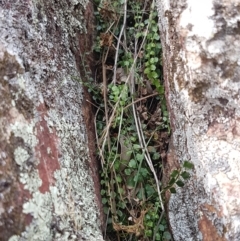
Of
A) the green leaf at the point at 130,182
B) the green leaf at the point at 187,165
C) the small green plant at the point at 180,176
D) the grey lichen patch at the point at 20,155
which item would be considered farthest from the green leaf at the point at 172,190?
the grey lichen patch at the point at 20,155

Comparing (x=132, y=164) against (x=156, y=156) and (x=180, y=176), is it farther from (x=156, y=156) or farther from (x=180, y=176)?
(x=180, y=176)

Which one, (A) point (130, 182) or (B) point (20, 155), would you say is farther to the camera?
(A) point (130, 182)

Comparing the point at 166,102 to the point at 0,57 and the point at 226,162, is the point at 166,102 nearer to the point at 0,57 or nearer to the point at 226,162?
the point at 226,162

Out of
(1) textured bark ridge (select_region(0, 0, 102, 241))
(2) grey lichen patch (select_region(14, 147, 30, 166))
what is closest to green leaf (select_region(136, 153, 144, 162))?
(1) textured bark ridge (select_region(0, 0, 102, 241))

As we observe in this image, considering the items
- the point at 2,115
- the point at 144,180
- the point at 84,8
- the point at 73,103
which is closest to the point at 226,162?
the point at 144,180

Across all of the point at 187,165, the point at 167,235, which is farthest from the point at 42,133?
the point at 167,235

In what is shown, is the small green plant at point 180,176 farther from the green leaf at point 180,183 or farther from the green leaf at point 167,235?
the green leaf at point 167,235
